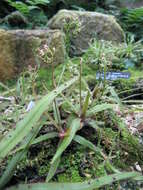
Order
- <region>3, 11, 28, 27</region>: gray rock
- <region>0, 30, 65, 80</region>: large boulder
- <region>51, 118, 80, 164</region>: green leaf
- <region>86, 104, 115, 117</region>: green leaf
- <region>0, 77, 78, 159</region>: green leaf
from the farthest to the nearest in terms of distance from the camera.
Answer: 1. <region>3, 11, 28, 27</region>: gray rock
2. <region>0, 30, 65, 80</region>: large boulder
3. <region>86, 104, 115, 117</region>: green leaf
4. <region>51, 118, 80, 164</region>: green leaf
5. <region>0, 77, 78, 159</region>: green leaf

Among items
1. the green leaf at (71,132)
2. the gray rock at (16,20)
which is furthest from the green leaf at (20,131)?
the gray rock at (16,20)

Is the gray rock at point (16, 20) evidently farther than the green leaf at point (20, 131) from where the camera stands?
Yes

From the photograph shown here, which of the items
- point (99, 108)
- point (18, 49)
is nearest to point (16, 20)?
point (18, 49)

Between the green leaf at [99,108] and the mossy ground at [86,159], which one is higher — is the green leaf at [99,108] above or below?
above

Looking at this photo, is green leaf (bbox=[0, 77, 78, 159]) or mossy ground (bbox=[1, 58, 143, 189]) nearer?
green leaf (bbox=[0, 77, 78, 159])

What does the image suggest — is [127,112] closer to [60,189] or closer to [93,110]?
[93,110]

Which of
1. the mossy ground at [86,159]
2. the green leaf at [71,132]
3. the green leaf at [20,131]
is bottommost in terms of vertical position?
the mossy ground at [86,159]

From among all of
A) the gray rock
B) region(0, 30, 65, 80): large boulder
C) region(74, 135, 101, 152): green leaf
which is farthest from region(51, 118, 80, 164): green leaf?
Answer: the gray rock

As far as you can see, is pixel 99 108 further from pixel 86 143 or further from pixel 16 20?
pixel 16 20

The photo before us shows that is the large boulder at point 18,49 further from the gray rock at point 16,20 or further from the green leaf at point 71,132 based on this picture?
the green leaf at point 71,132

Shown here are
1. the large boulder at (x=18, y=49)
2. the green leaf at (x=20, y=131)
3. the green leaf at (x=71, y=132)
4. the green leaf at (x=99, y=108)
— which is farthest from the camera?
the large boulder at (x=18, y=49)

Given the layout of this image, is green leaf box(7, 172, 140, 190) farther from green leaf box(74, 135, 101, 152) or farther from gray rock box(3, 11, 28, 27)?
gray rock box(3, 11, 28, 27)

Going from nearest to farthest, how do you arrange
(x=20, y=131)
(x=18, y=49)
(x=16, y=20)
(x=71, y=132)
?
(x=20, y=131)
(x=71, y=132)
(x=18, y=49)
(x=16, y=20)

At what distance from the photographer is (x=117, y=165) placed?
2.53 ft
